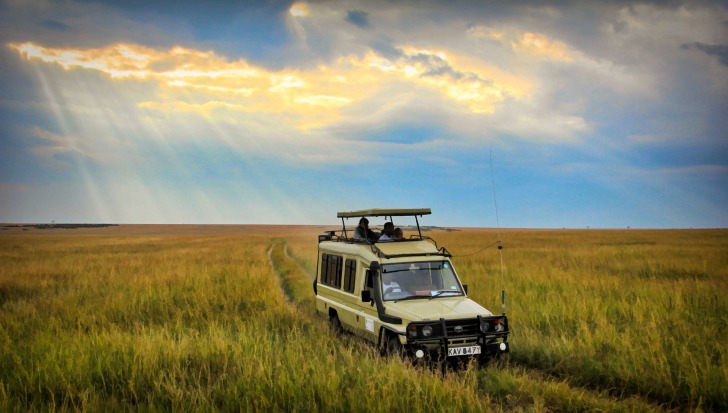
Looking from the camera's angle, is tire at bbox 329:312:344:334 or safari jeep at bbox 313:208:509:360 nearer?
safari jeep at bbox 313:208:509:360

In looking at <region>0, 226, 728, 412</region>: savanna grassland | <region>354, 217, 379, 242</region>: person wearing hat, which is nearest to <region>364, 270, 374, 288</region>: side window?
<region>0, 226, 728, 412</region>: savanna grassland

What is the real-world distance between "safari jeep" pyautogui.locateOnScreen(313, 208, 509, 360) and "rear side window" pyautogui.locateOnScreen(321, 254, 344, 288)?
2cm

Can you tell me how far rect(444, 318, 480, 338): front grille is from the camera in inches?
332

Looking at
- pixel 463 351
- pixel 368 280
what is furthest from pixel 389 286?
pixel 463 351

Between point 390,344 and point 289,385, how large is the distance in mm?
2345

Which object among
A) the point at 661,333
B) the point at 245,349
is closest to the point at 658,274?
the point at 661,333

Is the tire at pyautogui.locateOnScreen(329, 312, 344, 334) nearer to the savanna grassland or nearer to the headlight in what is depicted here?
the savanna grassland

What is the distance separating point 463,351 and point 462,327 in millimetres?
353

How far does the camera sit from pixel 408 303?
9070 mm

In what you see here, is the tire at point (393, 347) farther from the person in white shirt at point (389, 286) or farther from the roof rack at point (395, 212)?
the roof rack at point (395, 212)

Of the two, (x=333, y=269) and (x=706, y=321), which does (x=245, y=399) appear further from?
(x=706, y=321)

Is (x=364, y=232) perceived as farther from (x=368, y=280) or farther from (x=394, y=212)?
(x=368, y=280)

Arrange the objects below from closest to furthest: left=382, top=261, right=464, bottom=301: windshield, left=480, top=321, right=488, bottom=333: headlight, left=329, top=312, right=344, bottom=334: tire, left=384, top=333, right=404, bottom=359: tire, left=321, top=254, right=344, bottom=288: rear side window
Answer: left=384, top=333, right=404, bottom=359: tire < left=480, top=321, right=488, bottom=333: headlight < left=382, top=261, right=464, bottom=301: windshield < left=329, top=312, right=344, bottom=334: tire < left=321, top=254, right=344, bottom=288: rear side window

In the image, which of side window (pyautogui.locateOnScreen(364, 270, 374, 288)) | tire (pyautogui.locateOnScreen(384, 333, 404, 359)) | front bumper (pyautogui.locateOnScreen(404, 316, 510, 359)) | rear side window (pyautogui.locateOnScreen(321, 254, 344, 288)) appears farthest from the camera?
rear side window (pyautogui.locateOnScreen(321, 254, 344, 288))
